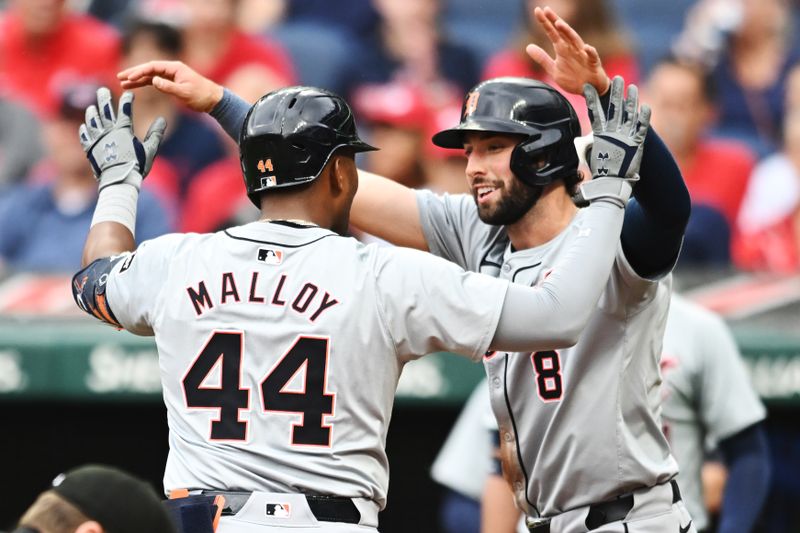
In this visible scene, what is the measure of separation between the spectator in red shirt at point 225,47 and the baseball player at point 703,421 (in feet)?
10.6

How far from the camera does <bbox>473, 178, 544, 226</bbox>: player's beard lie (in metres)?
3.29

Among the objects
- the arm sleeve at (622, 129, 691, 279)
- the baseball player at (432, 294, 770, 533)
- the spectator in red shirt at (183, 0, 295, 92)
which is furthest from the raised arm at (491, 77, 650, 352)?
the spectator in red shirt at (183, 0, 295, 92)

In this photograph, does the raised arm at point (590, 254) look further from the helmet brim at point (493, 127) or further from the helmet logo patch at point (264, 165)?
the helmet logo patch at point (264, 165)

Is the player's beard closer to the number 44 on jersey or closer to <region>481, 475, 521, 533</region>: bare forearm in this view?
the number 44 on jersey

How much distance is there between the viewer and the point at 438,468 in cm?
491

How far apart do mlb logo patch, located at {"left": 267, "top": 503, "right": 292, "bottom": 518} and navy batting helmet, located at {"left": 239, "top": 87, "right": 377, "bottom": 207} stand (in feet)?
2.28

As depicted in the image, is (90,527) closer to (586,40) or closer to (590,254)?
(590,254)

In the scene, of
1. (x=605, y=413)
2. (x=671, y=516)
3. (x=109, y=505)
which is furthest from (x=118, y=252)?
(x=671, y=516)

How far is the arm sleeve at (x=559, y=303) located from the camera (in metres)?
2.77

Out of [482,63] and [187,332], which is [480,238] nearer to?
[187,332]

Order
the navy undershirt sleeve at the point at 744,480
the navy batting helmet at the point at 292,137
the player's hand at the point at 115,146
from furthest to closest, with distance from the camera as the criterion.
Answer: the navy undershirt sleeve at the point at 744,480 → the player's hand at the point at 115,146 → the navy batting helmet at the point at 292,137

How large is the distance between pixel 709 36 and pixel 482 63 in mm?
1248

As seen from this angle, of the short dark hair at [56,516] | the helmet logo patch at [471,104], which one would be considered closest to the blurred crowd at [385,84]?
the helmet logo patch at [471,104]

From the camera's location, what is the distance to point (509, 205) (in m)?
3.30
